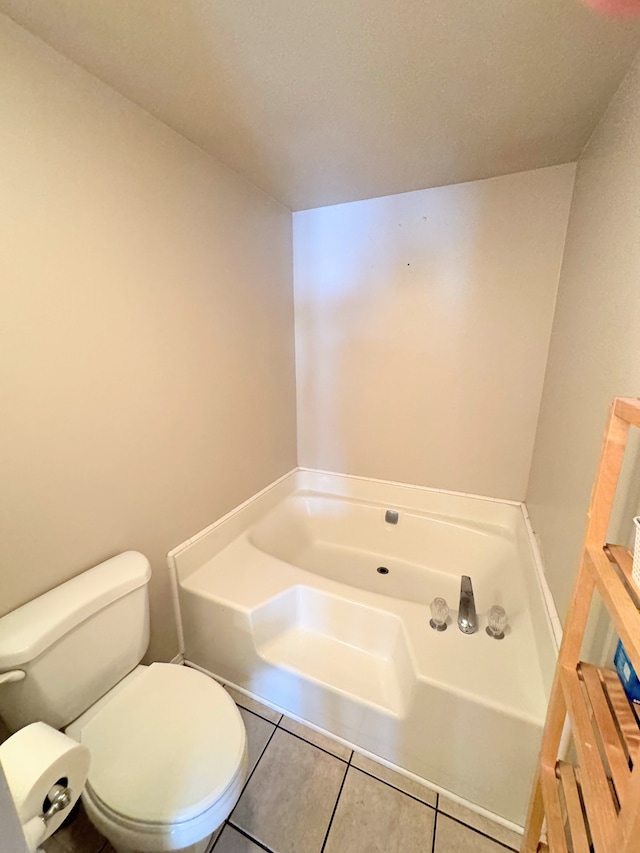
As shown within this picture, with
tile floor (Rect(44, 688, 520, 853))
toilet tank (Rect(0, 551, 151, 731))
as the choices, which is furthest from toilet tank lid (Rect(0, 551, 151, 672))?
tile floor (Rect(44, 688, 520, 853))

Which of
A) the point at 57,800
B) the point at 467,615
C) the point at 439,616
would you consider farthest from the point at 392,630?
the point at 57,800

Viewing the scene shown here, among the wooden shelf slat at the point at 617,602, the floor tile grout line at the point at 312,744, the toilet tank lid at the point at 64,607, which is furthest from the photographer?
the floor tile grout line at the point at 312,744

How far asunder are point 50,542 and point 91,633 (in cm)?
30

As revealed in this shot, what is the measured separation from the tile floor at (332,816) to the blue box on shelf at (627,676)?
0.85 m

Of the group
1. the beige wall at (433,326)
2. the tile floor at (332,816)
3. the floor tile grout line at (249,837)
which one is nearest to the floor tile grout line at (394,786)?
the tile floor at (332,816)

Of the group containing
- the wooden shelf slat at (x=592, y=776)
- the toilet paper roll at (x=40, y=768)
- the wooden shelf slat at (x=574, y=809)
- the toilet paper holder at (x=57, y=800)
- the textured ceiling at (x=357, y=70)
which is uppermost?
the textured ceiling at (x=357, y=70)

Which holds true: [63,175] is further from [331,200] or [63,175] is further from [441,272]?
[441,272]

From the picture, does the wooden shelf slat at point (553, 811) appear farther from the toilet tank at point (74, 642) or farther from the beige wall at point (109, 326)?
the beige wall at point (109, 326)

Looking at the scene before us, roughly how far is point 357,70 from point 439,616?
5.86 feet

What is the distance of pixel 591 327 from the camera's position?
113 centimetres

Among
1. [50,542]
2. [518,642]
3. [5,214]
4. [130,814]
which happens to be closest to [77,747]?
[130,814]

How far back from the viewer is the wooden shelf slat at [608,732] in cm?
58

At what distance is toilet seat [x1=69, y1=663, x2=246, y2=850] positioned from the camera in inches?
33.0

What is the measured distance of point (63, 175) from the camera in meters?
1.00
